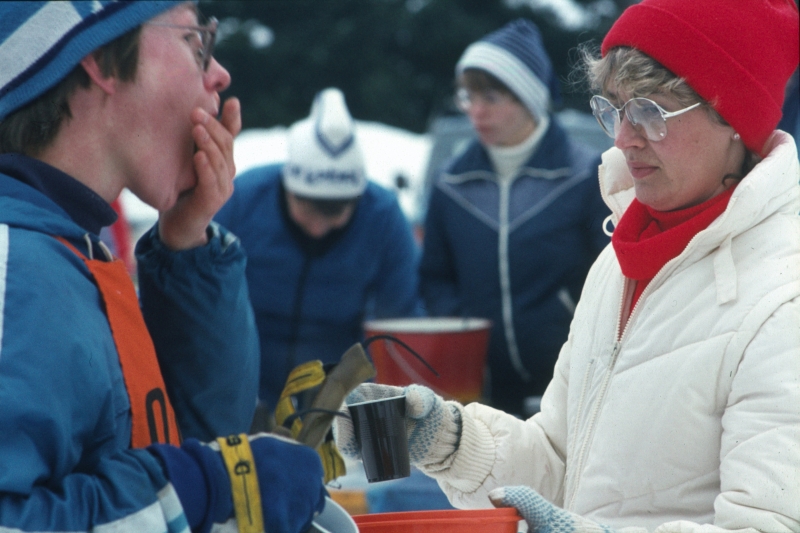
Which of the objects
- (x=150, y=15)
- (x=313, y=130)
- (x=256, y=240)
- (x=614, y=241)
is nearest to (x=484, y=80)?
(x=313, y=130)

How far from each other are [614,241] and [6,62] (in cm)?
121

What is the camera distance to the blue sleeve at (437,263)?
402 centimetres

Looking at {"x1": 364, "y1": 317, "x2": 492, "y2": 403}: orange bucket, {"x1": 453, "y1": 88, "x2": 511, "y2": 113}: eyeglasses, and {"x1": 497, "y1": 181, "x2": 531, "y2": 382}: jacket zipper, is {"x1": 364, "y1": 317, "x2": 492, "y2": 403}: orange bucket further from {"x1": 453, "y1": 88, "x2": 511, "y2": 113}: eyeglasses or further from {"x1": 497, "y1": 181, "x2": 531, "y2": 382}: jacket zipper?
{"x1": 453, "y1": 88, "x2": 511, "y2": 113}: eyeglasses

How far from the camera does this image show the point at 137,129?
1.60 metres

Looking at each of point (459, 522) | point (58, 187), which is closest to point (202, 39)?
point (58, 187)

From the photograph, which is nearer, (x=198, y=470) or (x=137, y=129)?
(x=198, y=470)

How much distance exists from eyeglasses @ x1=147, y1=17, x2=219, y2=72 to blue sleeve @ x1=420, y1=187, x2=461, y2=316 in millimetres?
2334

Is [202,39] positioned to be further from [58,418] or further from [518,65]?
[518,65]

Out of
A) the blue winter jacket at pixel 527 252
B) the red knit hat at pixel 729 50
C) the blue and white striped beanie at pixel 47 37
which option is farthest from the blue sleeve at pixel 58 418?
the blue winter jacket at pixel 527 252

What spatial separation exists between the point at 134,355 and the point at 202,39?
0.60 m

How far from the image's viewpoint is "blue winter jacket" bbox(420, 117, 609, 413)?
3.66m

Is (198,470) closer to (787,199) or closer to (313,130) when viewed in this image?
(787,199)

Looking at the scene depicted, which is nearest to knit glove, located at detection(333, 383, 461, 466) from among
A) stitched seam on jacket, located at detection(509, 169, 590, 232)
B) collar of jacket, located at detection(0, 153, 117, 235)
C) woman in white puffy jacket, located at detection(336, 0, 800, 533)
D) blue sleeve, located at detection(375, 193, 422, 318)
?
woman in white puffy jacket, located at detection(336, 0, 800, 533)

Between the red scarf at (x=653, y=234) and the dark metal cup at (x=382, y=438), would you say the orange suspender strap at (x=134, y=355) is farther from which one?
the red scarf at (x=653, y=234)
